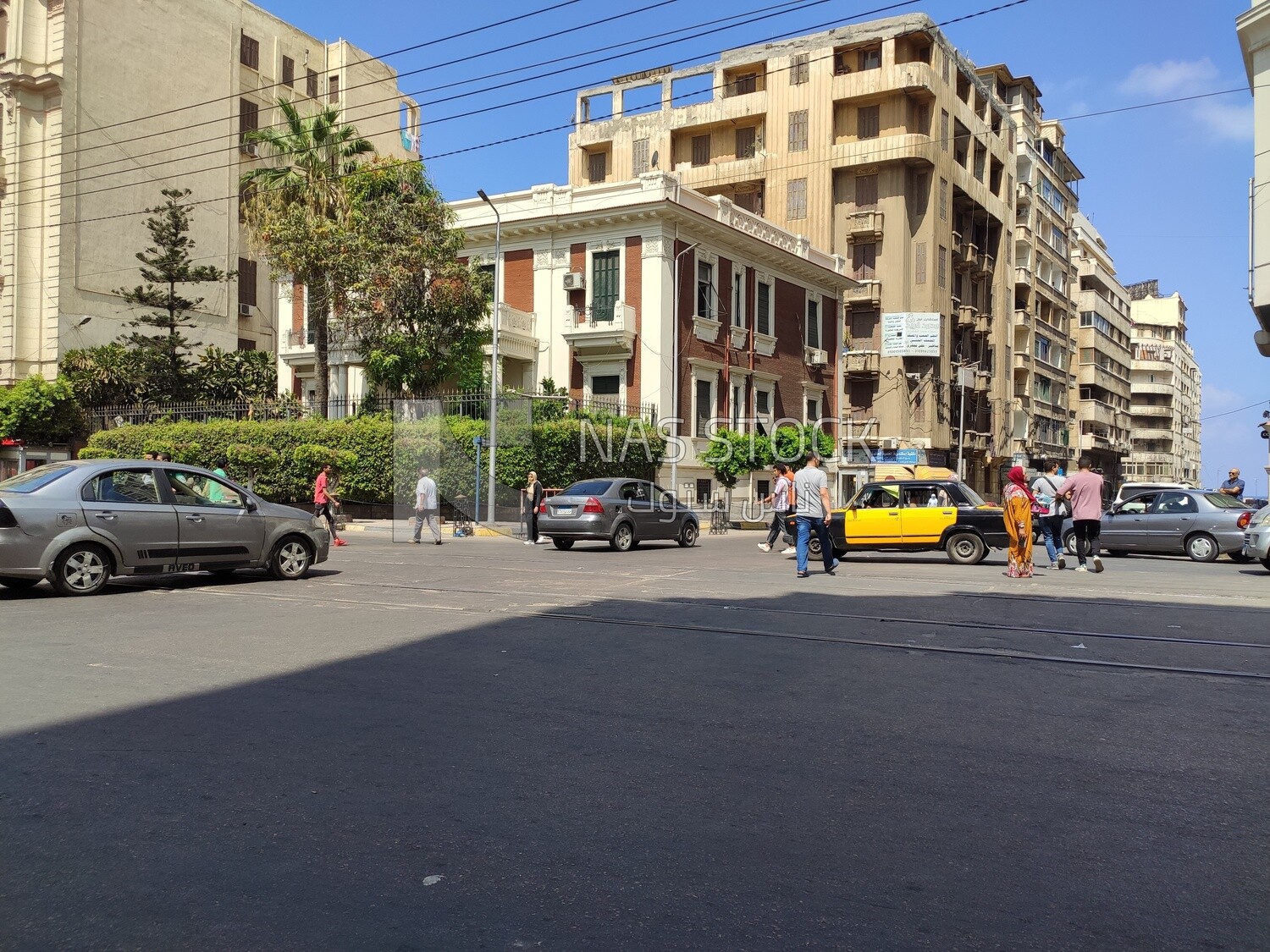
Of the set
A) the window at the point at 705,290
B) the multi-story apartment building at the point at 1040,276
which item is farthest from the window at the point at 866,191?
the multi-story apartment building at the point at 1040,276

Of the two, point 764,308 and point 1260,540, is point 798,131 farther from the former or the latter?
point 1260,540

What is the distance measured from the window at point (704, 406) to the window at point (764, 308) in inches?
172

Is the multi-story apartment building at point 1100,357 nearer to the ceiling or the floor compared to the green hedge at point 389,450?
nearer to the ceiling

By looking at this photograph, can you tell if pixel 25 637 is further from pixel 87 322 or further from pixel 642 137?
pixel 642 137

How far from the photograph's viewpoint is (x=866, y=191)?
50.4 metres

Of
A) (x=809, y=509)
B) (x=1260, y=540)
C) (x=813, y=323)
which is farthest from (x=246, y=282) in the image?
(x=1260, y=540)

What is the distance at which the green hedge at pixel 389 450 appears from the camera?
2895 centimetres

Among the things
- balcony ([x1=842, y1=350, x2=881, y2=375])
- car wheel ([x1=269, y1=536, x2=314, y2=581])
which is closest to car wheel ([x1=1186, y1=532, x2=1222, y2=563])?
car wheel ([x1=269, y1=536, x2=314, y2=581])

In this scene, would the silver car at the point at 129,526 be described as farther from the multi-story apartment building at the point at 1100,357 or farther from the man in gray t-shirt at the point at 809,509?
the multi-story apartment building at the point at 1100,357

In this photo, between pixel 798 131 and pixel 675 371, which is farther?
pixel 798 131

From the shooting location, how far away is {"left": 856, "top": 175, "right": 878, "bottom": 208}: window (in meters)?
50.2

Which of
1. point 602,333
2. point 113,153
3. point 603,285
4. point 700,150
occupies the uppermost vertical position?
point 700,150

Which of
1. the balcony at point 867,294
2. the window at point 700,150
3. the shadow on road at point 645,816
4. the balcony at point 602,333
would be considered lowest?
the shadow on road at point 645,816

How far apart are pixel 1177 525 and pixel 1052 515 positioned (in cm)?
559
